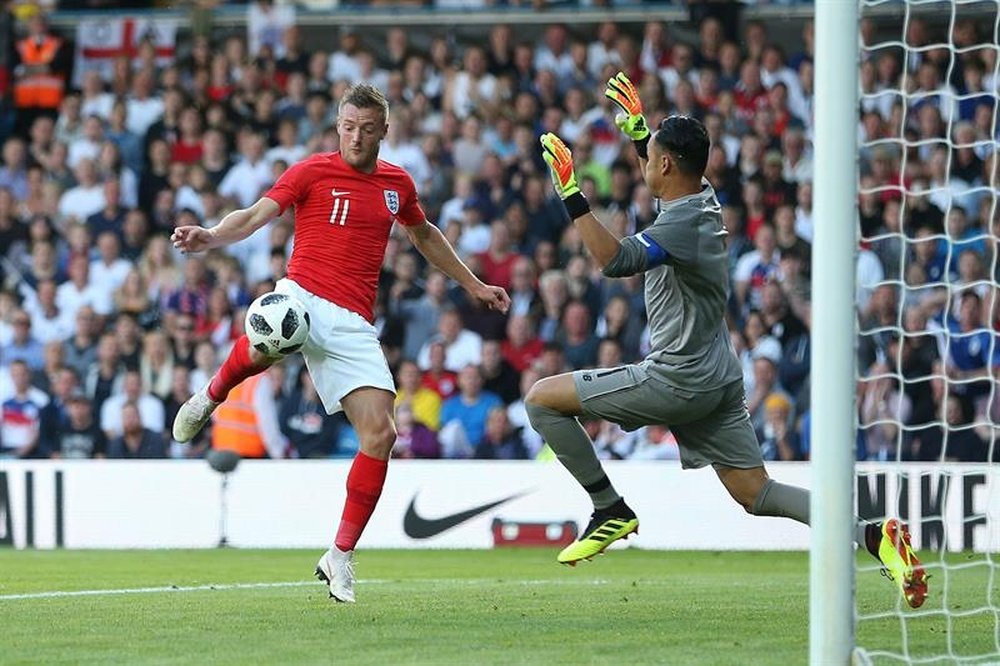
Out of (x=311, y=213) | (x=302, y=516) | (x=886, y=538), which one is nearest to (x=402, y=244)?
(x=302, y=516)

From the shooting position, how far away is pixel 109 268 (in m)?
18.6

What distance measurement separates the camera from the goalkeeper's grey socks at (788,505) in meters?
8.19

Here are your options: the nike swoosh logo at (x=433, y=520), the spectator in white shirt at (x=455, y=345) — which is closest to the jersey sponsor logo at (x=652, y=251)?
the nike swoosh logo at (x=433, y=520)

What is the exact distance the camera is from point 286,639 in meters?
7.06

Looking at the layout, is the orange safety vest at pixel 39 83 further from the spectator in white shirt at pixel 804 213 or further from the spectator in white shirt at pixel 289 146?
the spectator in white shirt at pixel 804 213

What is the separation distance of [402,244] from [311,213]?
9.24 m

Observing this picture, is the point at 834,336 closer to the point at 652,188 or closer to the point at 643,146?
the point at 652,188

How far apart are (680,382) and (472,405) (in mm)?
8464

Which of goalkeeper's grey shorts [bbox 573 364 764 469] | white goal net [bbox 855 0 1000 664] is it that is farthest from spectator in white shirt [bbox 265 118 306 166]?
goalkeeper's grey shorts [bbox 573 364 764 469]

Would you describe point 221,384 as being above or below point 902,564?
above

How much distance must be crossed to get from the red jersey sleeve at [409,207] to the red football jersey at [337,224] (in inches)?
4.8

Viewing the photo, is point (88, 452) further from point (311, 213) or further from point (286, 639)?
point (286, 639)

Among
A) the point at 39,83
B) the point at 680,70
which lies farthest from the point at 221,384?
the point at 39,83

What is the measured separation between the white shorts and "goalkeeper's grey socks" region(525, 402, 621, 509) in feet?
2.69
